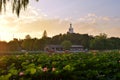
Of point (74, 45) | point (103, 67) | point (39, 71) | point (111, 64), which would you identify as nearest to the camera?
point (39, 71)

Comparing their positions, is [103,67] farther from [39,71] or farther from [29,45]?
[29,45]

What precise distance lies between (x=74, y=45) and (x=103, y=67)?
387 ft

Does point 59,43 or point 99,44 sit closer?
point 99,44

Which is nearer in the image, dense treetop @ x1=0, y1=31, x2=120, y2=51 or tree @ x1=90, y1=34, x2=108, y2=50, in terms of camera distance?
dense treetop @ x1=0, y1=31, x2=120, y2=51

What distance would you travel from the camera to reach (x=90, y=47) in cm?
11544

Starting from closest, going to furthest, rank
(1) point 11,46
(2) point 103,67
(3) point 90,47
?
(2) point 103,67
(1) point 11,46
(3) point 90,47

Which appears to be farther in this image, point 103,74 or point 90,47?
point 90,47

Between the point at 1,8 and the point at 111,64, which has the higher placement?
the point at 1,8

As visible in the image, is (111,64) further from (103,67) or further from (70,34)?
(70,34)

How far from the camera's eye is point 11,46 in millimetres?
99875

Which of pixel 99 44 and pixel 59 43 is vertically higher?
pixel 59 43

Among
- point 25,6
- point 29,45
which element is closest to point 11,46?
point 29,45

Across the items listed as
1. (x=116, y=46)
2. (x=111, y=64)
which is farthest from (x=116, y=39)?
(x=111, y=64)

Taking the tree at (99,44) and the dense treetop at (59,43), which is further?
the tree at (99,44)
